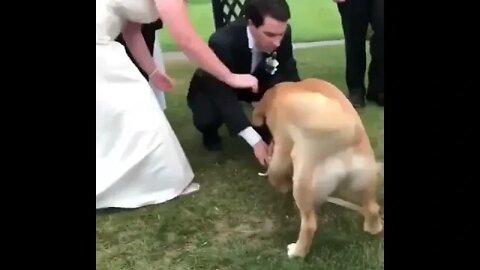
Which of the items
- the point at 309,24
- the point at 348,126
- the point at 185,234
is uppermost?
the point at 309,24

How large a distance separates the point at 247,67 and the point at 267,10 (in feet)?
0.31

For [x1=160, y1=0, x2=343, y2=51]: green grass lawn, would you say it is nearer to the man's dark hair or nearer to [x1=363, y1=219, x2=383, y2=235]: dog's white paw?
the man's dark hair

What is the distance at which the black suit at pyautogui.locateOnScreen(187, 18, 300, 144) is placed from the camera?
4.32ft

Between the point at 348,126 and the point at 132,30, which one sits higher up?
the point at 132,30

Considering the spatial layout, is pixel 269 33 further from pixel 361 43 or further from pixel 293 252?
pixel 293 252

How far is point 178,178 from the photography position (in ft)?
4.38

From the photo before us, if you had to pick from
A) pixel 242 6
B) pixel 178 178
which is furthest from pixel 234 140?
pixel 242 6

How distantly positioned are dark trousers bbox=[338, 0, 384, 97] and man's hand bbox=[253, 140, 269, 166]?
165 millimetres

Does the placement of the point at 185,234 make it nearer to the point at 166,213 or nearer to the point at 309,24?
the point at 166,213

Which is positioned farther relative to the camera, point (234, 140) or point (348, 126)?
point (234, 140)

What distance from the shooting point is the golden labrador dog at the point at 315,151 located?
1229 mm

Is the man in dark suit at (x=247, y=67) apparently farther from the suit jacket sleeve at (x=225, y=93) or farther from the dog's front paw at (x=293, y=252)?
the dog's front paw at (x=293, y=252)

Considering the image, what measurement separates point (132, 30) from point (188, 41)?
11 cm

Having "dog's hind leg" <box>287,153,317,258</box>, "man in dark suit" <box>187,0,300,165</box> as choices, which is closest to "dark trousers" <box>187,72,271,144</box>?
"man in dark suit" <box>187,0,300,165</box>
